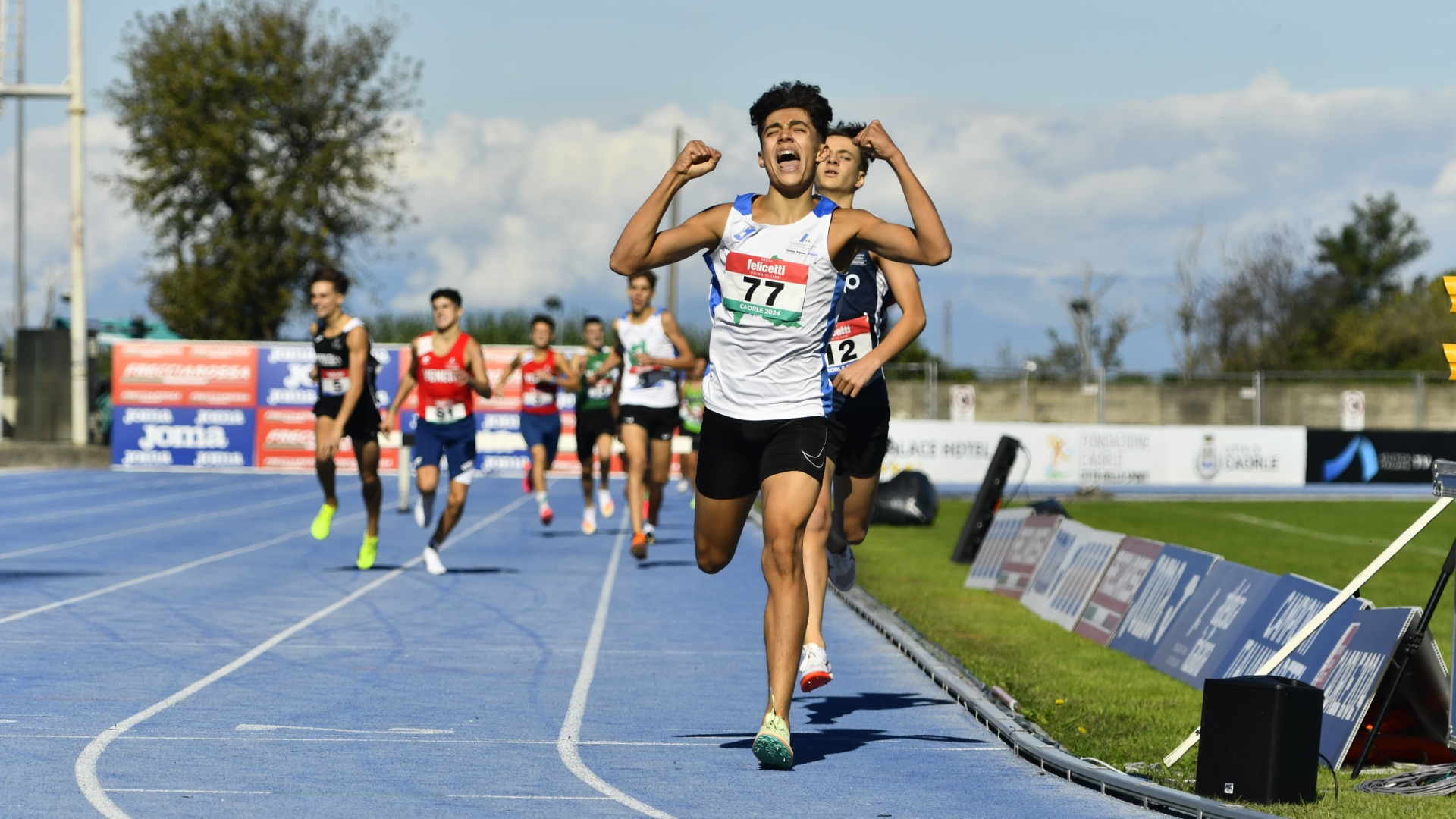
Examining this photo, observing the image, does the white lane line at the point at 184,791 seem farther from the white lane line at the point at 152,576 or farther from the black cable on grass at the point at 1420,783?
the white lane line at the point at 152,576

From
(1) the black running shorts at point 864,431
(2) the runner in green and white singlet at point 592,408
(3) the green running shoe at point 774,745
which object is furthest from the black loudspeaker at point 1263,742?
(2) the runner in green and white singlet at point 592,408

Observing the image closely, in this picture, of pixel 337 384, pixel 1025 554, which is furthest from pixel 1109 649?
pixel 337 384

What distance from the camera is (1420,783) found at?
5.48m

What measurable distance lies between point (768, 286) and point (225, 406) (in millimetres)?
27678

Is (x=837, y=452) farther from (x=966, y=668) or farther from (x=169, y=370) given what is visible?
(x=169, y=370)

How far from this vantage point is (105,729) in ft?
19.7

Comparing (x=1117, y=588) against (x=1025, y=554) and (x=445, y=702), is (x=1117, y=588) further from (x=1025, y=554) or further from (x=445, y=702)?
(x=445, y=702)

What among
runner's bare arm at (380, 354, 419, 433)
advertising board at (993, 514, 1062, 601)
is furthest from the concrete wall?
runner's bare arm at (380, 354, 419, 433)

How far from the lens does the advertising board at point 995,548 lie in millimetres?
12734

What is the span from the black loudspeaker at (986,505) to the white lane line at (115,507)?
10159 millimetres

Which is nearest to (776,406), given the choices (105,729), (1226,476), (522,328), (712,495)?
(712,495)

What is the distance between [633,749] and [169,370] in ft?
91.1

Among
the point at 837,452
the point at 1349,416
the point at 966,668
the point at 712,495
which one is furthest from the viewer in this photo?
the point at 1349,416

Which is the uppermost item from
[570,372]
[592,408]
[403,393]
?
[570,372]
